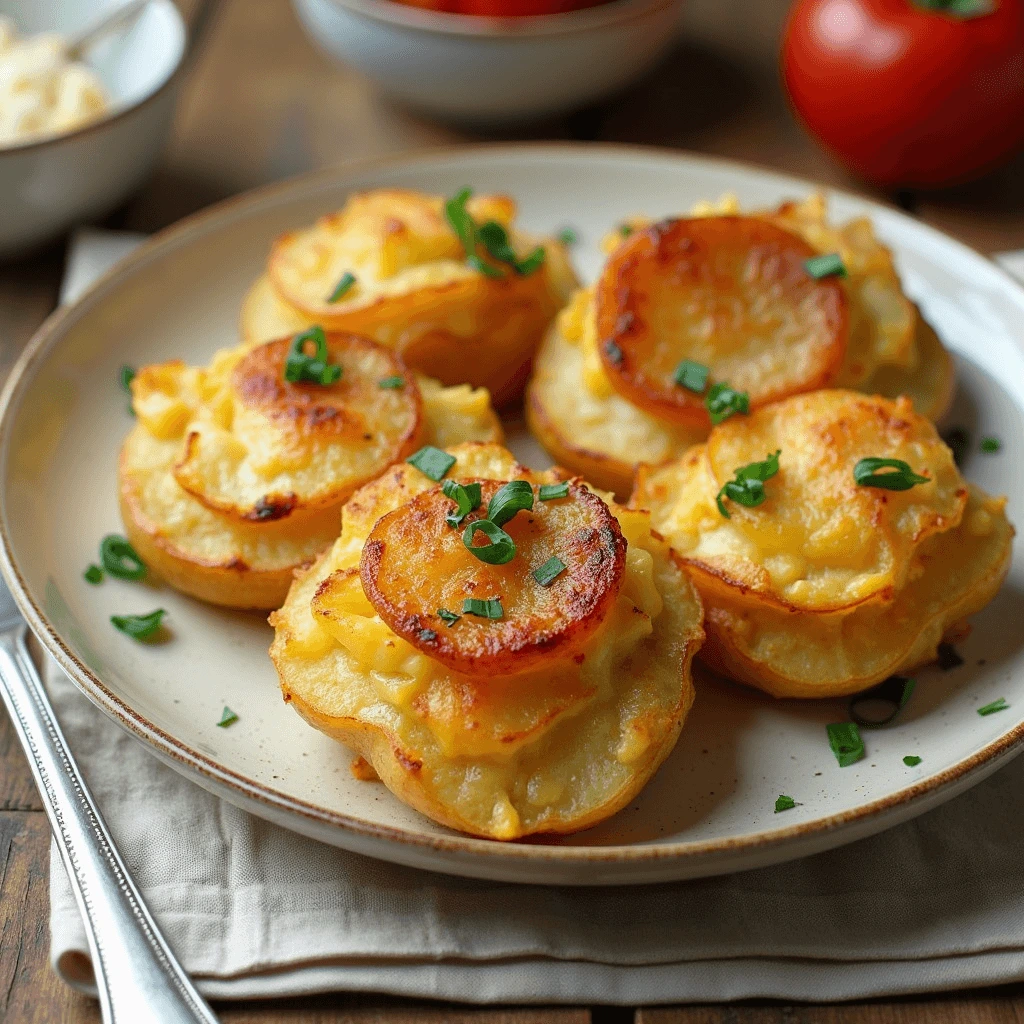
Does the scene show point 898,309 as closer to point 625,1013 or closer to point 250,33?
point 625,1013

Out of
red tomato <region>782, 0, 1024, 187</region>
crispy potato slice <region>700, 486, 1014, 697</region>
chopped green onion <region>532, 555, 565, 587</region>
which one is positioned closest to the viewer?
chopped green onion <region>532, 555, 565, 587</region>

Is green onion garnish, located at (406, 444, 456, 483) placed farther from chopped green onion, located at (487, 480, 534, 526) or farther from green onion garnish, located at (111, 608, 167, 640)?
green onion garnish, located at (111, 608, 167, 640)

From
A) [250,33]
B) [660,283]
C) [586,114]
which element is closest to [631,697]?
[660,283]

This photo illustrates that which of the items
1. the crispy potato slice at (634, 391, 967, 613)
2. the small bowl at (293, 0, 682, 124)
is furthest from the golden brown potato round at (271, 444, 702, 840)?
the small bowl at (293, 0, 682, 124)

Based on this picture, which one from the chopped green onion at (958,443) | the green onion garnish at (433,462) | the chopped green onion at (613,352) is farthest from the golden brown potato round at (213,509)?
the chopped green onion at (958,443)

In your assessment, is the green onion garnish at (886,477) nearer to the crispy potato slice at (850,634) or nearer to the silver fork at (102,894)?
the crispy potato slice at (850,634)

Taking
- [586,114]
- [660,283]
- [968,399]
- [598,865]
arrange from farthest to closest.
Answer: [586,114] → [968,399] → [660,283] → [598,865]
